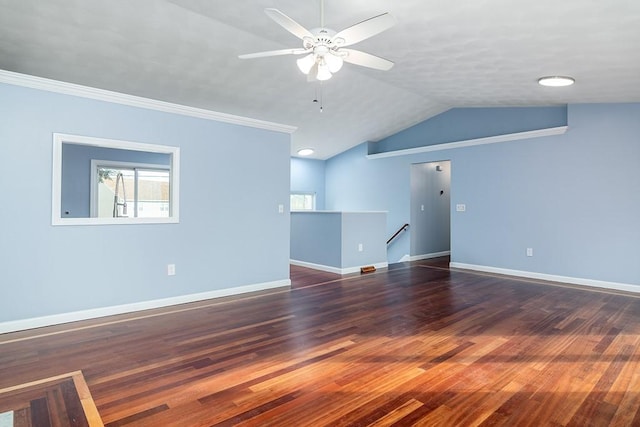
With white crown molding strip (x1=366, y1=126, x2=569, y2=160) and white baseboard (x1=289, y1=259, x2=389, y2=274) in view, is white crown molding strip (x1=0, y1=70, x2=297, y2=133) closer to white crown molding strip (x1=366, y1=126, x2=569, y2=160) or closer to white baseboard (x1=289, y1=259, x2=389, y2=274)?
white baseboard (x1=289, y1=259, x2=389, y2=274)

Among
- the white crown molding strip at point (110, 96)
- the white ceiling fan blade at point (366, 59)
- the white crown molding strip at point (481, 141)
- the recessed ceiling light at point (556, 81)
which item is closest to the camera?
the white ceiling fan blade at point (366, 59)

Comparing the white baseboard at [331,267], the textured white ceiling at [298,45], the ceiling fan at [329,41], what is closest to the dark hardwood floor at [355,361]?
the white baseboard at [331,267]

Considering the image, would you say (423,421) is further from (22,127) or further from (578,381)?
(22,127)

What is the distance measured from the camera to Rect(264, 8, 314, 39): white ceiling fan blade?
7.00ft

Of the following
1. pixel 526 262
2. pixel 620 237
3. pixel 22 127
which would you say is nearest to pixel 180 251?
pixel 22 127

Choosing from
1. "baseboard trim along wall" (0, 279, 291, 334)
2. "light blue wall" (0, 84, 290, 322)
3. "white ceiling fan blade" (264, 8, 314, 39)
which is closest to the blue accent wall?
"light blue wall" (0, 84, 290, 322)

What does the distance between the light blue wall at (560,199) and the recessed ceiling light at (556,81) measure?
1512mm

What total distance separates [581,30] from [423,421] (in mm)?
3055

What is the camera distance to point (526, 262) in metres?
5.93

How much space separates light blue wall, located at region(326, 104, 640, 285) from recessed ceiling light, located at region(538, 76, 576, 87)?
4.96 feet

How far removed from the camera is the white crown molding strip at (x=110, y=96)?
3332 millimetres

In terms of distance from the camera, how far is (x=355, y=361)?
269 cm

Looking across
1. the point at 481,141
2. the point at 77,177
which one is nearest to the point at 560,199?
the point at 481,141

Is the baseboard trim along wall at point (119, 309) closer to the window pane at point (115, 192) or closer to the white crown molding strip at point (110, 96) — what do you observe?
the white crown molding strip at point (110, 96)
